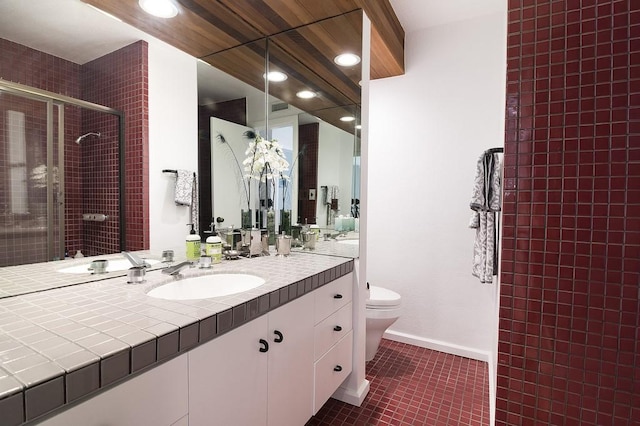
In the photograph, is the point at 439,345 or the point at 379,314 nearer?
the point at 379,314

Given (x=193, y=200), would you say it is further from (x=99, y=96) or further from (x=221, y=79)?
(x=221, y=79)

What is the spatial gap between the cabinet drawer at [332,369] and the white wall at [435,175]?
40.6 inches

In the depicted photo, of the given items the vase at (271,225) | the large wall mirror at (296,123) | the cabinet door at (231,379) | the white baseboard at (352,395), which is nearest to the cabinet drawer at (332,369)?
the white baseboard at (352,395)

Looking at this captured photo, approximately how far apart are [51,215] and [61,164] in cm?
18

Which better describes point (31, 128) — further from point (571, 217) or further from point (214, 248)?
point (571, 217)

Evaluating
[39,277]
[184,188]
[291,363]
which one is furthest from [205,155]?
[291,363]

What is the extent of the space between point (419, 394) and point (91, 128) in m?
2.22

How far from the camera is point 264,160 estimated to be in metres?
2.05

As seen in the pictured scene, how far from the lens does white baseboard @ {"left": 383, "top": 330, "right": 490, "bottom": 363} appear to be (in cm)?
242

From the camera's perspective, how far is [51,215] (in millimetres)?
1065

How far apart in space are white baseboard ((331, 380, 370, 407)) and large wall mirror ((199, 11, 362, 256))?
0.83 m

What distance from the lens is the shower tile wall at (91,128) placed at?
984mm

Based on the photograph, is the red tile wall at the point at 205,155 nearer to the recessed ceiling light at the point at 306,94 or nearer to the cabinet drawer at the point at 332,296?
the recessed ceiling light at the point at 306,94

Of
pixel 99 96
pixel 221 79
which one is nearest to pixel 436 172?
pixel 221 79
